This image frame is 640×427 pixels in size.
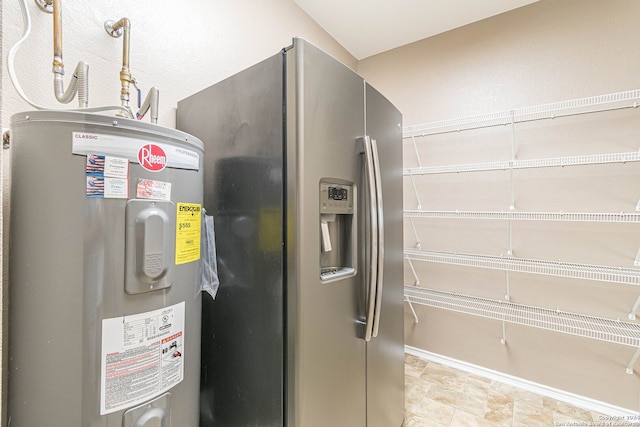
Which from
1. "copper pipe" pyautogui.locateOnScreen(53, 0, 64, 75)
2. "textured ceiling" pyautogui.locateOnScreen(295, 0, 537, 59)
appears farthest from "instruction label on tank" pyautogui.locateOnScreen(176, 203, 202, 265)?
"textured ceiling" pyautogui.locateOnScreen(295, 0, 537, 59)

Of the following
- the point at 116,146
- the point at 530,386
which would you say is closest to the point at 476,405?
the point at 530,386

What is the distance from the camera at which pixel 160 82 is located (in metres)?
1.36

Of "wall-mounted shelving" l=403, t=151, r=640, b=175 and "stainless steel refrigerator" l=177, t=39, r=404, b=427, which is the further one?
"wall-mounted shelving" l=403, t=151, r=640, b=175

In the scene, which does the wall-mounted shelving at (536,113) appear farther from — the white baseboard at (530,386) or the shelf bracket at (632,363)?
the white baseboard at (530,386)

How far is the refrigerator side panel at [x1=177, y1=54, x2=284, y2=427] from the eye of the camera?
1.00 meters

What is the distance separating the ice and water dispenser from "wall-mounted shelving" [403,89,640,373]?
130 centimetres

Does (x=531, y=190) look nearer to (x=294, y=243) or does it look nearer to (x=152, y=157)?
(x=294, y=243)

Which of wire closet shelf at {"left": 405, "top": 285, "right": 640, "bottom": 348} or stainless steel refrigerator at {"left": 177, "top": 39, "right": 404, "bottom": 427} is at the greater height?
stainless steel refrigerator at {"left": 177, "top": 39, "right": 404, "bottom": 427}

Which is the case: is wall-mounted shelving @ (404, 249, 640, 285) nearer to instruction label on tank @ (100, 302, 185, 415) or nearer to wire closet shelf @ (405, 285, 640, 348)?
wire closet shelf @ (405, 285, 640, 348)

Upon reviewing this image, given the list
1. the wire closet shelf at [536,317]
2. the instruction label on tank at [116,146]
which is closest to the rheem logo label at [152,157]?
the instruction label on tank at [116,146]

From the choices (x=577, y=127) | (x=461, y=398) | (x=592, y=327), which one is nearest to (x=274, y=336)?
(x=461, y=398)

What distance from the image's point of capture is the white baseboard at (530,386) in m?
1.83

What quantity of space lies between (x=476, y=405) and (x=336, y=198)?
1810 millimetres

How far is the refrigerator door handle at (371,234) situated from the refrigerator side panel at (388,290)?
0.42ft
